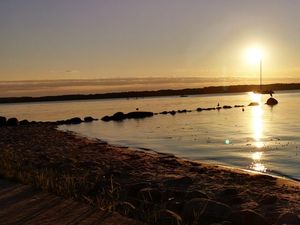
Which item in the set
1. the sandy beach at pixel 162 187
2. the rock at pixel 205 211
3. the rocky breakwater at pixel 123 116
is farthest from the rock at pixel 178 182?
the rocky breakwater at pixel 123 116

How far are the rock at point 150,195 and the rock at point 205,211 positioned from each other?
6.60 feet

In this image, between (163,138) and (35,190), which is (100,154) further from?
(35,190)

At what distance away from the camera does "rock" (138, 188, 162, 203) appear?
1231 centimetres

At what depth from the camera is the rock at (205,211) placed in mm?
9898

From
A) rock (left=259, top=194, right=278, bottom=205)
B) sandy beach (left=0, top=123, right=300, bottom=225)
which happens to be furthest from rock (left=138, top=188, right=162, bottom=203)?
rock (left=259, top=194, right=278, bottom=205)

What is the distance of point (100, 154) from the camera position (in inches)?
947

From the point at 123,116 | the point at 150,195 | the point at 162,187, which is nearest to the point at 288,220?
the point at 150,195

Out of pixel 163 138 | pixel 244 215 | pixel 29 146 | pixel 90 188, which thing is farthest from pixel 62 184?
pixel 163 138

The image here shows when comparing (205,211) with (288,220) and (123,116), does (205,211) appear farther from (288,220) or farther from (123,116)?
(123,116)

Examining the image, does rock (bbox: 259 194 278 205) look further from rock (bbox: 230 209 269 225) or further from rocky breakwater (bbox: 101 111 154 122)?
rocky breakwater (bbox: 101 111 154 122)

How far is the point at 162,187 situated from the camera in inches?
568

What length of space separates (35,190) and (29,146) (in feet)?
59.7

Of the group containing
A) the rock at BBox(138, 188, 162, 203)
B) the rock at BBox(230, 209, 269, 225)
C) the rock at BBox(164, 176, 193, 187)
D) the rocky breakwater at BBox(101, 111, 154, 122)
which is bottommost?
the rocky breakwater at BBox(101, 111, 154, 122)

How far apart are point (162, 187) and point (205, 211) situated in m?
4.41
